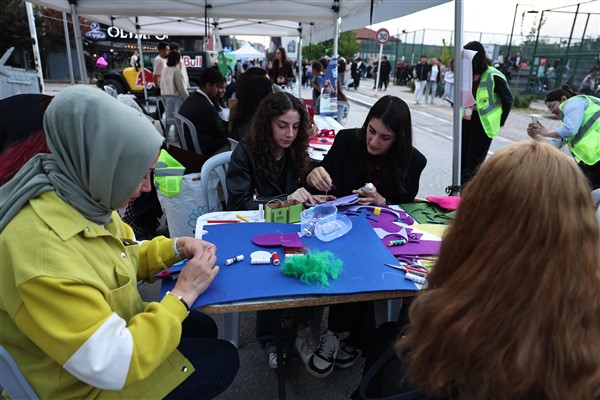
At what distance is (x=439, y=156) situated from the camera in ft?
24.1

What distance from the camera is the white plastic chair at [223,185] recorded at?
7.43 feet

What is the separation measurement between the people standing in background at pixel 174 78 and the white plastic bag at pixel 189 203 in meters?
5.23

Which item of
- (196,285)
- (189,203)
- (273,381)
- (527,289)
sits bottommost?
(273,381)

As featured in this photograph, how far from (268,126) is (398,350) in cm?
172

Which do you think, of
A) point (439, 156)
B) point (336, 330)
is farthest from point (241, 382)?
point (439, 156)

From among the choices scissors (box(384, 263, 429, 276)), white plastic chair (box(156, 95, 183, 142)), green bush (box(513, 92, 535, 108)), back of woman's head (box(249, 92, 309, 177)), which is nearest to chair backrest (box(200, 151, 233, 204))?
back of woman's head (box(249, 92, 309, 177))

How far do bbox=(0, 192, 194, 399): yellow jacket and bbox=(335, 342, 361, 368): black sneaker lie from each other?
51.4 inches

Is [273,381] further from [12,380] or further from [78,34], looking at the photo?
[78,34]

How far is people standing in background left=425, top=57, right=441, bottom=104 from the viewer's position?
1562 cm

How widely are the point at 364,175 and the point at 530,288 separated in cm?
173

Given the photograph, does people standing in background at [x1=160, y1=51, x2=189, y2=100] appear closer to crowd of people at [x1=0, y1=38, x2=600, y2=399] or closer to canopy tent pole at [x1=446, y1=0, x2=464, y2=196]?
canopy tent pole at [x1=446, y1=0, x2=464, y2=196]

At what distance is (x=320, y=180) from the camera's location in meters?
2.29

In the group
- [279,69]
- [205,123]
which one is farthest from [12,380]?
[279,69]

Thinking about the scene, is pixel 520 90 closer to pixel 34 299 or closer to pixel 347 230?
pixel 347 230
